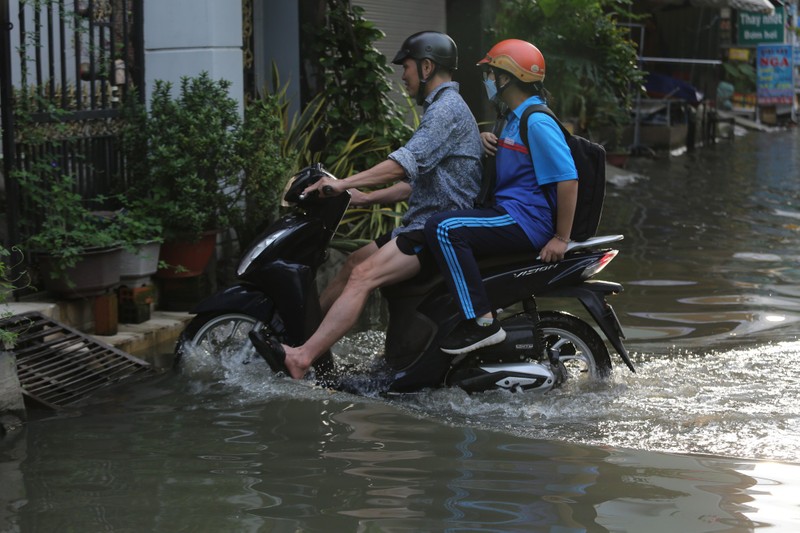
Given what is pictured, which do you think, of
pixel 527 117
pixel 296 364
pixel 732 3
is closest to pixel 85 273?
pixel 296 364

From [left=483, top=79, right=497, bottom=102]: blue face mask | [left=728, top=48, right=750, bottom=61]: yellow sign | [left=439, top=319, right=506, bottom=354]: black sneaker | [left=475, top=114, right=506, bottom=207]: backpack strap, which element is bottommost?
[left=439, top=319, right=506, bottom=354]: black sneaker

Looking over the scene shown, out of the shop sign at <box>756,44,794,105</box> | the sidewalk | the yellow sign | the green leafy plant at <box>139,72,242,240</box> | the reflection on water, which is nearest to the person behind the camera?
the reflection on water

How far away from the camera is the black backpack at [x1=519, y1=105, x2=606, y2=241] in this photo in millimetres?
5316

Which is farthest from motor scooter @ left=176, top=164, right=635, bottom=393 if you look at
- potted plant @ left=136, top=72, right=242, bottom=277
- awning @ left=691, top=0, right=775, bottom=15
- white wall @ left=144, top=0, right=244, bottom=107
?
awning @ left=691, top=0, right=775, bottom=15

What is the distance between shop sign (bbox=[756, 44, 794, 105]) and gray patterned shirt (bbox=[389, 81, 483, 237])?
88.3ft

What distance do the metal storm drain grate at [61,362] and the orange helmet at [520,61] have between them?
7.90 ft

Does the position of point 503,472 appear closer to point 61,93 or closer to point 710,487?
point 710,487

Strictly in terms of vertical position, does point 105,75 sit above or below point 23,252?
above

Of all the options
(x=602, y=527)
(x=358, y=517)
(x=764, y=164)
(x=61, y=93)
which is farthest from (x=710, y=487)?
(x=764, y=164)

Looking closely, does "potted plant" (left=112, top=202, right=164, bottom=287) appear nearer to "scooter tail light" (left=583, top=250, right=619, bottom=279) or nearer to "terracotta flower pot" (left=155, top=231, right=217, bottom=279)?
"terracotta flower pot" (left=155, top=231, right=217, bottom=279)

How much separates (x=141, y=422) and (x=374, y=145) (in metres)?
4.56

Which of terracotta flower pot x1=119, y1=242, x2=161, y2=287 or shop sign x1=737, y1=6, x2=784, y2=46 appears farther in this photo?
shop sign x1=737, y1=6, x2=784, y2=46

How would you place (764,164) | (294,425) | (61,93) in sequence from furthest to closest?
(764,164)
(61,93)
(294,425)

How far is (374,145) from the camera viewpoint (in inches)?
364
